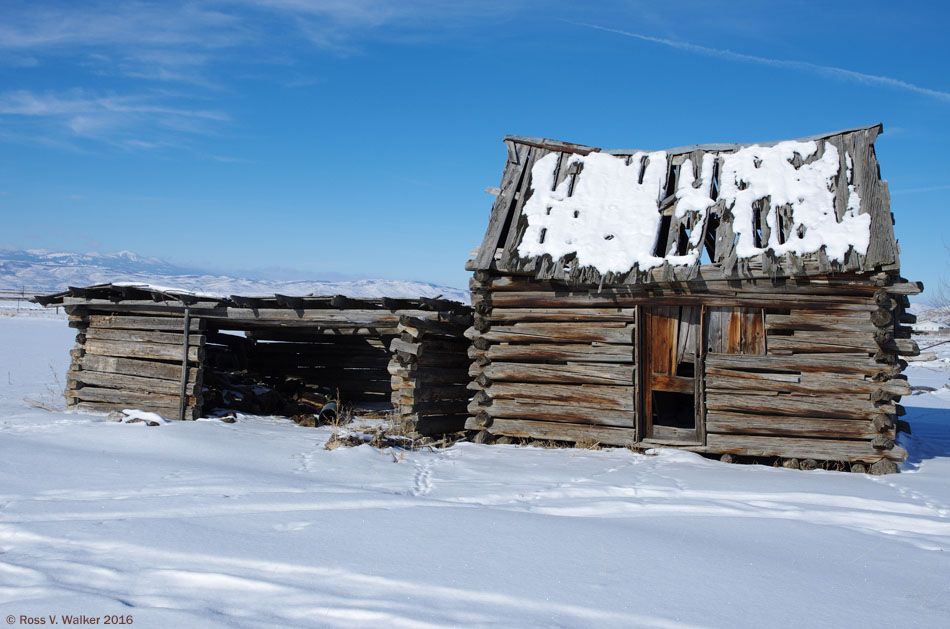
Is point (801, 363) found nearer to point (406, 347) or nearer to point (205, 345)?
point (406, 347)

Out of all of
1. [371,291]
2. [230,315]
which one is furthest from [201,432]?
[371,291]

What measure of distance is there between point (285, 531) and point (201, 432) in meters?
5.73

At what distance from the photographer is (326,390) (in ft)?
52.3

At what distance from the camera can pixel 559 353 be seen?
10688 mm

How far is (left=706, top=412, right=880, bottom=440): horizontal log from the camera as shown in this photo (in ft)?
30.1

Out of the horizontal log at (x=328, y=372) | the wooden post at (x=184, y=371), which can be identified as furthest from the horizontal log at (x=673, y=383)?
the wooden post at (x=184, y=371)

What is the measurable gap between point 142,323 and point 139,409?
5.09 ft

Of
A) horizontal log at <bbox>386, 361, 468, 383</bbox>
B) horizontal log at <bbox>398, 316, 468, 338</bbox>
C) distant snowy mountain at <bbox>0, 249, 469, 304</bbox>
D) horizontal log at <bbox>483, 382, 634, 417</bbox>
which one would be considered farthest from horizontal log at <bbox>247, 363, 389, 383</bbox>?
distant snowy mountain at <bbox>0, 249, 469, 304</bbox>

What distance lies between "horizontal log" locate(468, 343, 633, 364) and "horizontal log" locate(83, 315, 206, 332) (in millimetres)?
5197

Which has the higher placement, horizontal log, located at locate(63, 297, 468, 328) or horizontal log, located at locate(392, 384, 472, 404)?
horizontal log, located at locate(63, 297, 468, 328)

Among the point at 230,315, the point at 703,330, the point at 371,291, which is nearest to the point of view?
the point at 703,330

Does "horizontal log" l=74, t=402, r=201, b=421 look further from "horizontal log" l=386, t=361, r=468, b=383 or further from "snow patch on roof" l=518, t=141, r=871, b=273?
"snow patch on roof" l=518, t=141, r=871, b=273

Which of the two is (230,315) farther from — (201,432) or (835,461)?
(835,461)

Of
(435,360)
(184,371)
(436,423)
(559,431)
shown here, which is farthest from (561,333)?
(184,371)
